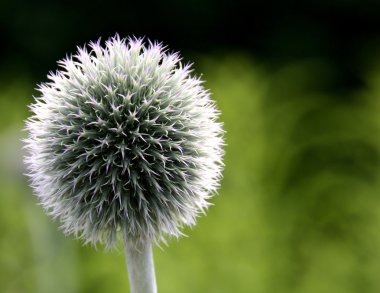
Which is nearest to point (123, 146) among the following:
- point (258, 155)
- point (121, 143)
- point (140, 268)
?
point (121, 143)

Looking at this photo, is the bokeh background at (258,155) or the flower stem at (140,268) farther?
the bokeh background at (258,155)

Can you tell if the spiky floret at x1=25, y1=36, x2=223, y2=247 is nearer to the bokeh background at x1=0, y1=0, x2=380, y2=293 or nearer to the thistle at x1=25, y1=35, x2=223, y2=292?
the thistle at x1=25, y1=35, x2=223, y2=292

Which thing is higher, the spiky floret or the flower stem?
the spiky floret

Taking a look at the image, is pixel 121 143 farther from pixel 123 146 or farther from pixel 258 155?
pixel 258 155

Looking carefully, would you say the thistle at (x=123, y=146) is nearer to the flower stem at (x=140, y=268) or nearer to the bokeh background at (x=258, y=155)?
the flower stem at (x=140, y=268)

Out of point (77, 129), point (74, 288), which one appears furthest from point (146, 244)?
point (74, 288)

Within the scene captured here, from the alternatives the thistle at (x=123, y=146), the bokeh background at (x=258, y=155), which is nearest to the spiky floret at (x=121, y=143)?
the thistle at (x=123, y=146)

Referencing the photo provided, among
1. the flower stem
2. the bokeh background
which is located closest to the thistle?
the flower stem
